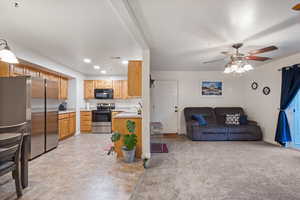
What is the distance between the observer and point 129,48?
355cm

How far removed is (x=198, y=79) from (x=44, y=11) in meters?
5.14

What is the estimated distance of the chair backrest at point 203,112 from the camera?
5.69 meters

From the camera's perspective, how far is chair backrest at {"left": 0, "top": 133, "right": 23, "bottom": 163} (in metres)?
1.88

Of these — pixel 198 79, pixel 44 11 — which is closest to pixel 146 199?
pixel 44 11

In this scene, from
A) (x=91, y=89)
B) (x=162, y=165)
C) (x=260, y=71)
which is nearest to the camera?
(x=162, y=165)

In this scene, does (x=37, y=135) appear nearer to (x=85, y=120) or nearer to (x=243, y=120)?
(x=85, y=120)

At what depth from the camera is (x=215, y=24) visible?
2.56m

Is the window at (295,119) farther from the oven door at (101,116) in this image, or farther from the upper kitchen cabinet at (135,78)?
the oven door at (101,116)

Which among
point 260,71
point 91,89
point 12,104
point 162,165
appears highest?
point 260,71

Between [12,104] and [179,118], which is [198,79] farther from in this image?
[12,104]

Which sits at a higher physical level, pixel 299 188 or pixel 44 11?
pixel 44 11

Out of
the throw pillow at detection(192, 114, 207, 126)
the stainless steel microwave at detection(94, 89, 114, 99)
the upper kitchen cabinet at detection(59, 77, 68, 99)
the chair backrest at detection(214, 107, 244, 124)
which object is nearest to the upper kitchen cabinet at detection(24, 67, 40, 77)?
the upper kitchen cabinet at detection(59, 77, 68, 99)

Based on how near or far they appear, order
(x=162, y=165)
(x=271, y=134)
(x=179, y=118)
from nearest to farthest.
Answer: (x=162, y=165)
(x=271, y=134)
(x=179, y=118)

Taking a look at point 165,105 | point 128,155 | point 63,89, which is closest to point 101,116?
point 63,89
